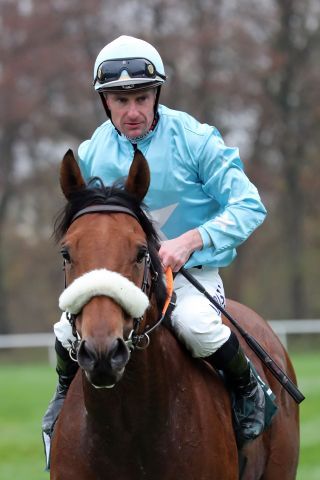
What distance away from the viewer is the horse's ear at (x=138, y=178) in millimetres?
4578

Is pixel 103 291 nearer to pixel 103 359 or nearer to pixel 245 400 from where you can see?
pixel 103 359

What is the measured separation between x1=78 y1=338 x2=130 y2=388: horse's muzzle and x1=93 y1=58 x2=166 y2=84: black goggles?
1721mm

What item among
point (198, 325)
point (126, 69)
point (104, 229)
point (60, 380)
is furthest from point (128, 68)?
point (60, 380)

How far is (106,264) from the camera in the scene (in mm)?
4145

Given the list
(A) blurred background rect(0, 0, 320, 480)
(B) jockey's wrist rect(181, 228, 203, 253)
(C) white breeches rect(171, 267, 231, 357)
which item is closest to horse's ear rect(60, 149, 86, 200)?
(B) jockey's wrist rect(181, 228, 203, 253)

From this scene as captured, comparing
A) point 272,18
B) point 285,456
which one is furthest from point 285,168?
point 285,456

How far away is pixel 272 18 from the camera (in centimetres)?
3625

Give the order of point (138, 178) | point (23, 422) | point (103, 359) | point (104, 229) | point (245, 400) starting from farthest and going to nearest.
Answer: point (23, 422)
point (245, 400)
point (138, 178)
point (104, 229)
point (103, 359)

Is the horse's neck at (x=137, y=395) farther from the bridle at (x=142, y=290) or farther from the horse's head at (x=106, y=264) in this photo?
the horse's head at (x=106, y=264)

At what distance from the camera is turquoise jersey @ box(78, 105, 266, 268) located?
5.32 metres

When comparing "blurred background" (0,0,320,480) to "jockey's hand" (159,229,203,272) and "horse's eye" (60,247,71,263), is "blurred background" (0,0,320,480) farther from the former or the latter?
"horse's eye" (60,247,71,263)

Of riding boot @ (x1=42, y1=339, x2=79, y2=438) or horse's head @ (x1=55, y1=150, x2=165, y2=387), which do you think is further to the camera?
riding boot @ (x1=42, y1=339, x2=79, y2=438)

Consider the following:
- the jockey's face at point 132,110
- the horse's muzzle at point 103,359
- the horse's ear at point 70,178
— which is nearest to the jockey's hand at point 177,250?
the horse's ear at point 70,178

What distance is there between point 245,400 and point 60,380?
98 cm
